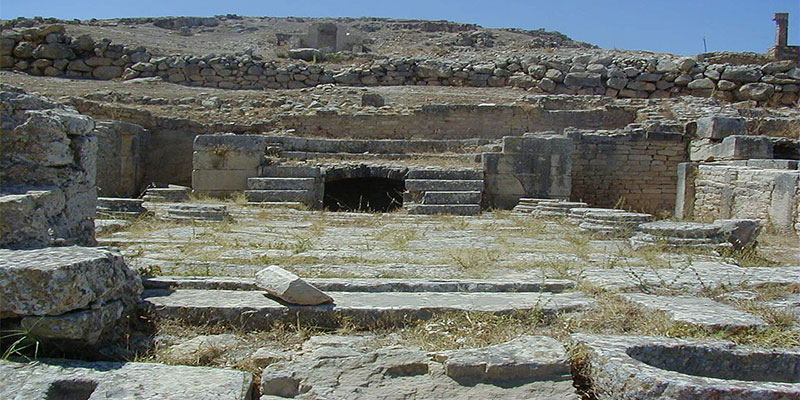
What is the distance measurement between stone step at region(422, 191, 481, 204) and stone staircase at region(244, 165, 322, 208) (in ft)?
5.63

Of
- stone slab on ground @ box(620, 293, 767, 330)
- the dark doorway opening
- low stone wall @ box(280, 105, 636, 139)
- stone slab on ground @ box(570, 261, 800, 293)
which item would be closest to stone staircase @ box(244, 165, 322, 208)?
the dark doorway opening

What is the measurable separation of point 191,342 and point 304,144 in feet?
27.7

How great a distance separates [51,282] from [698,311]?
3.24m

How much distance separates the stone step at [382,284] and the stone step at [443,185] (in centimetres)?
539

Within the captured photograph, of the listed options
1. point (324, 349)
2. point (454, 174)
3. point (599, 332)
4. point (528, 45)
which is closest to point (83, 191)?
point (324, 349)

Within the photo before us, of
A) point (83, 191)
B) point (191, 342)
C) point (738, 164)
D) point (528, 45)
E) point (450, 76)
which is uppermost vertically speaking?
point (528, 45)

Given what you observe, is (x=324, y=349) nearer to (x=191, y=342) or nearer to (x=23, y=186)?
(x=191, y=342)

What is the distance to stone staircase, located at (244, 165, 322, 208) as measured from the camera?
30.7 feet

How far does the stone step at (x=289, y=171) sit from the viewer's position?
976 centimetres

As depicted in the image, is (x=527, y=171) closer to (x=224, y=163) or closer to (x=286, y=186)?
(x=286, y=186)

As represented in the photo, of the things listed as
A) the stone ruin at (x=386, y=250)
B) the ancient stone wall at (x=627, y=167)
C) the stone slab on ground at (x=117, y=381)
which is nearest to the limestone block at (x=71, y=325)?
the stone ruin at (x=386, y=250)

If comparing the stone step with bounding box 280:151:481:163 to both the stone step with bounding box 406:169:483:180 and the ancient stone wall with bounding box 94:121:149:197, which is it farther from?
the ancient stone wall with bounding box 94:121:149:197

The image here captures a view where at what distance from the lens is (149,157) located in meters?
12.6

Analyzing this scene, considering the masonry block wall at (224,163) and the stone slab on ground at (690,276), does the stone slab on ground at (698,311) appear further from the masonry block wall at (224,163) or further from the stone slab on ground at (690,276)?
the masonry block wall at (224,163)
